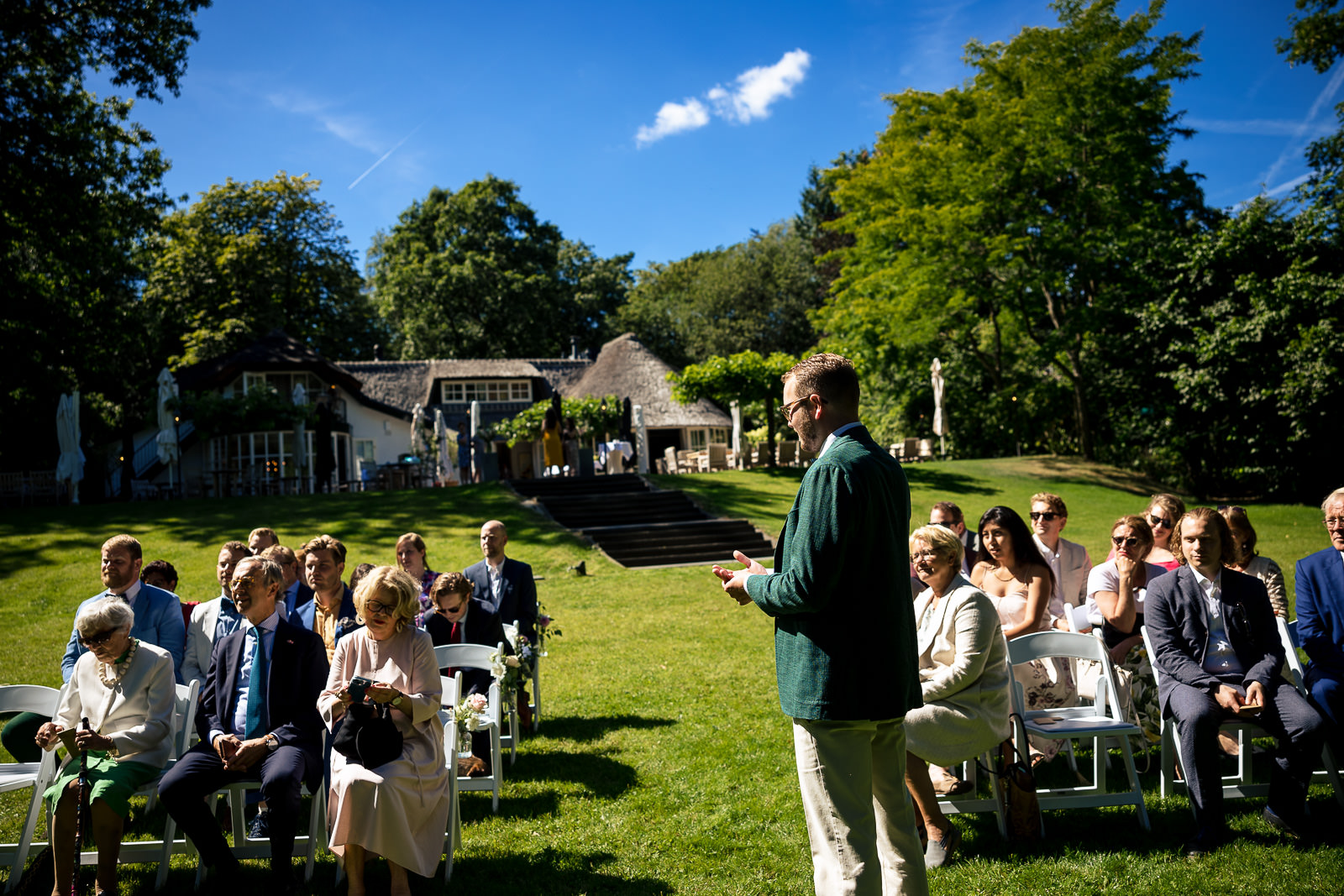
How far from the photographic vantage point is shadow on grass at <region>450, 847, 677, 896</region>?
386cm

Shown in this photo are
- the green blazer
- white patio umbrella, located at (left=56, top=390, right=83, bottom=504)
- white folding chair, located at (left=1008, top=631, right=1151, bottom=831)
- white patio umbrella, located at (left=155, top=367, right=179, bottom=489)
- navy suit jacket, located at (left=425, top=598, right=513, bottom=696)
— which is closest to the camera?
the green blazer

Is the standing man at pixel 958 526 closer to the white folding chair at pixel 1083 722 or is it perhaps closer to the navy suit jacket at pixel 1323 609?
the white folding chair at pixel 1083 722

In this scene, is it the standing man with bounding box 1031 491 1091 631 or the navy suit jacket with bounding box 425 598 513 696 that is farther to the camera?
the navy suit jacket with bounding box 425 598 513 696

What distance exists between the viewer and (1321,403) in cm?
1925

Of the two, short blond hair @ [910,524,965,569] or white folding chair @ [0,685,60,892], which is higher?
short blond hair @ [910,524,965,569]

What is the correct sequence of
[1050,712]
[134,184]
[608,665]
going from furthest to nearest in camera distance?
[134,184] < [608,665] < [1050,712]

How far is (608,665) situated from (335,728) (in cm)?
495

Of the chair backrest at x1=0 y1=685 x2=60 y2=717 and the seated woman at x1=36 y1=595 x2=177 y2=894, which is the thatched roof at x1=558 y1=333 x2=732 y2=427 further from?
the seated woman at x1=36 y1=595 x2=177 y2=894

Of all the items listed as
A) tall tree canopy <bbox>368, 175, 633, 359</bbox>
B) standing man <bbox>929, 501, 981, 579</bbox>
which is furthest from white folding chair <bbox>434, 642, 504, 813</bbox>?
tall tree canopy <bbox>368, 175, 633, 359</bbox>

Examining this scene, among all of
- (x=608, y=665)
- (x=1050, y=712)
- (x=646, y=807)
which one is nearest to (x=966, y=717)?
(x=1050, y=712)

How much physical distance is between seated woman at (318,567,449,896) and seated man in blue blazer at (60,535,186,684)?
60.6 inches

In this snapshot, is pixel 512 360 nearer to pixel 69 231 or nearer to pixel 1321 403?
pixel 69 231

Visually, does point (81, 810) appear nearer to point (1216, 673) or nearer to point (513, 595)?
point (513, 595)

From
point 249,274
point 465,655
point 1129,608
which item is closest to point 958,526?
point 1129,608
